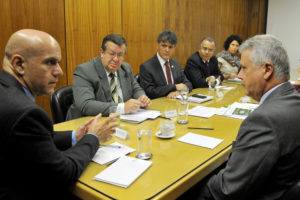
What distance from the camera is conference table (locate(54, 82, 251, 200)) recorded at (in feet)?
3.64

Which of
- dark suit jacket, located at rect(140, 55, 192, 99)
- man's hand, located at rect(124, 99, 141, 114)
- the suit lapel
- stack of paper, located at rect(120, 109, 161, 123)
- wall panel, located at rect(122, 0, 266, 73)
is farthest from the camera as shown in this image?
wall panel, located at rect(122, 0, 266, 73)

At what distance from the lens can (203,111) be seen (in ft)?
7.84

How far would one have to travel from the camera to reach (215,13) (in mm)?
6941

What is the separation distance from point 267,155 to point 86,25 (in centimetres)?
349

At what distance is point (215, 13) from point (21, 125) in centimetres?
680

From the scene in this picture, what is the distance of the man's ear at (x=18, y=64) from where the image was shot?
1.17 meters

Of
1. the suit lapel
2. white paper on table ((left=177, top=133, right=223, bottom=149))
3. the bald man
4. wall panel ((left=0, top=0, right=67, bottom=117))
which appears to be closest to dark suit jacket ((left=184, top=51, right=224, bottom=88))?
the suit lapel

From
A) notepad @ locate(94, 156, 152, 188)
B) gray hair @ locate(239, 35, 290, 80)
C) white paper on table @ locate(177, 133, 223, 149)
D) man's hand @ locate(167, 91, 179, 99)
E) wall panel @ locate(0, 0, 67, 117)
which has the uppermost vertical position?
wall panel @ locate(0, 0, 67, 117)

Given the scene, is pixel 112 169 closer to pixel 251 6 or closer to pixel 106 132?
pixel 106 132

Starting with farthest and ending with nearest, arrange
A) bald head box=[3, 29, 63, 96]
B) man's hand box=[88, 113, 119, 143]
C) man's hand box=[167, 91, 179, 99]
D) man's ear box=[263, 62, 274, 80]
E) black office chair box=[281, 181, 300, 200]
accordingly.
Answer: man's hand box=[167, 91, 179, 99] < man's hand box=[88, 113, 119, 143] < man's ear box=[263, 62, 274, 80] < bald head box=[3, 29, 63, 96] < black office chair box=[281, 181, 300, 200]

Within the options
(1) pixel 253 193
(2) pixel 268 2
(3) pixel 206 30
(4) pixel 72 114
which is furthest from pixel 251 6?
(1) pixel 253 193

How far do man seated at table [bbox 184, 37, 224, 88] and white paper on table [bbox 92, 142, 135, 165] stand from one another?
264cm

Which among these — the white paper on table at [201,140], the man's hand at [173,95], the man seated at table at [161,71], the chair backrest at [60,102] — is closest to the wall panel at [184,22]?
the man seated at table at [161,71]

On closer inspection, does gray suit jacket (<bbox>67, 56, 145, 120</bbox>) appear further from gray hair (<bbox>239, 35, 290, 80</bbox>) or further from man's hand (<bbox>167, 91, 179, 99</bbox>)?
gray hair (<bbox>239, 35, 290, 80</bbox>)
